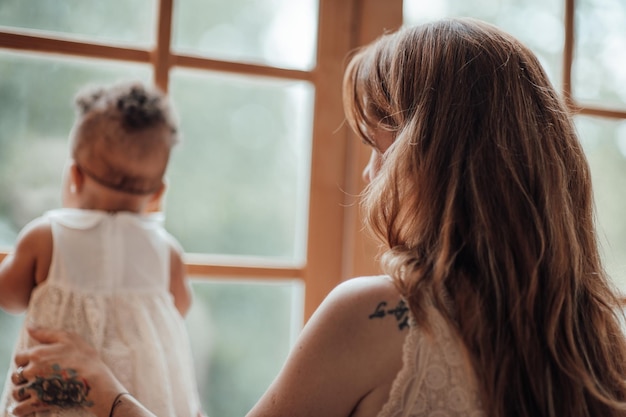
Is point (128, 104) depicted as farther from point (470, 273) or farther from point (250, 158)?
point (470, 273)

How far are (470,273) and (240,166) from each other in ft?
2.22

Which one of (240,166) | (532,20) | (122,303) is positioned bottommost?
(122,303)

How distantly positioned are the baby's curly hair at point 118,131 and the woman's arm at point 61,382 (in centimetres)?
30

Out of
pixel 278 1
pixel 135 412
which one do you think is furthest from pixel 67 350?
pixel 278 1

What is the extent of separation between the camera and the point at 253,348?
56.1 inches

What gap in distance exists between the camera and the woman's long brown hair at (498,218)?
0.83 m

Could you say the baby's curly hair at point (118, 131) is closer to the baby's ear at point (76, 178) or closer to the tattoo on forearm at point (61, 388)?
the baby's ear at point (76, 178)

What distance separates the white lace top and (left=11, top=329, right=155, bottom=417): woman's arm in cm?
41

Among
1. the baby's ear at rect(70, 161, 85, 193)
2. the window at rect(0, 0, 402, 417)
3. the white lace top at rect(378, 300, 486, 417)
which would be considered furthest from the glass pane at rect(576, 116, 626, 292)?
the baby's ear at rect(70, 161, 85, 193)

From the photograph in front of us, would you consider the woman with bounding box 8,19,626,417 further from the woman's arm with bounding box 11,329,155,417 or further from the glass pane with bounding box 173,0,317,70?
the glass pane with bounding box 173,0,317,70

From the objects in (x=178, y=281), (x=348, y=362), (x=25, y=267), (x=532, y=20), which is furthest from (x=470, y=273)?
(x=532, y=20)

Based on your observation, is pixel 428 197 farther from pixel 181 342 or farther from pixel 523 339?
pixel 181 342

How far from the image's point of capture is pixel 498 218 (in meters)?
0.86

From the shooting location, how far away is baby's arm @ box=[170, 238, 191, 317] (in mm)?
1250
